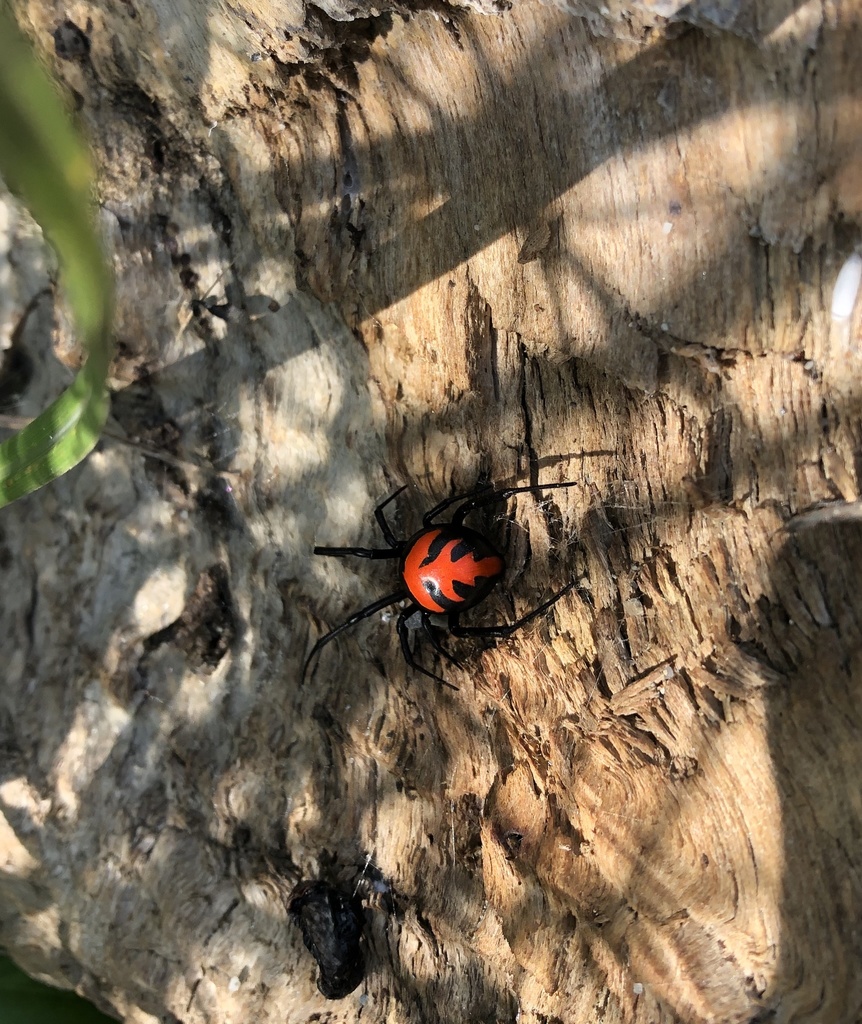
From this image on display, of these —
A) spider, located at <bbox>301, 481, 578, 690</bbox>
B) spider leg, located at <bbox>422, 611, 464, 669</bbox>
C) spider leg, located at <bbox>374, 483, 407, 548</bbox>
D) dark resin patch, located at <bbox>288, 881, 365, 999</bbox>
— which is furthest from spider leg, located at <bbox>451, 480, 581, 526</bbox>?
dark resin patch, located at <bbox>288, 881, 365, 999</bbox>

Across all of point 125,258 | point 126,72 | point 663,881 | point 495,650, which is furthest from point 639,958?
point 126,72

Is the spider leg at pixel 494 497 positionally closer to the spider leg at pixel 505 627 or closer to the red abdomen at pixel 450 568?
the red abdomen at pixel 450 568

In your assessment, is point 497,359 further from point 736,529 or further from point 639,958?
point 639,958

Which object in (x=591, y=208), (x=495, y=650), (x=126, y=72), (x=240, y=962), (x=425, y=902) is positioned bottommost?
Answer: (x=240, y=962)

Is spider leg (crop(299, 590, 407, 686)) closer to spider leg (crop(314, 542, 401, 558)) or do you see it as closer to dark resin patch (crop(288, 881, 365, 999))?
spider leg (crop(314, 542, 401, 558))

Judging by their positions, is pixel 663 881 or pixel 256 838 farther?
pixel 256 838

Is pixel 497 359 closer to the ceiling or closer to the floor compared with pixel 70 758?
closer to the ceiling
